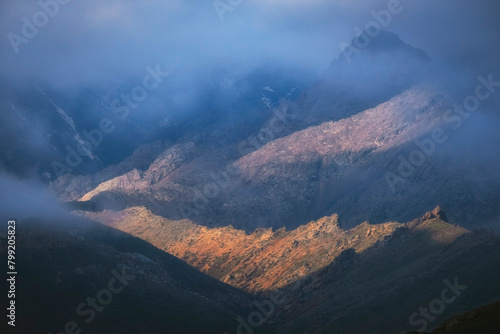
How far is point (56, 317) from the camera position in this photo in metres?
190

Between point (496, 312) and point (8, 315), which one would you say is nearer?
point (496, 312)

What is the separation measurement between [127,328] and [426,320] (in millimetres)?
84841

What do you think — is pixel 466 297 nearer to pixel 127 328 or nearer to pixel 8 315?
pixel 127 328

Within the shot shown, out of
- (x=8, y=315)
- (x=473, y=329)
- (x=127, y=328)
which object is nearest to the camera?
(x=473, y=329)

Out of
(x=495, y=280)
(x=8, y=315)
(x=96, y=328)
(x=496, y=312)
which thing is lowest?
(x=495, y=280)

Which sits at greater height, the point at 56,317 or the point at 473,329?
the point at 56,317

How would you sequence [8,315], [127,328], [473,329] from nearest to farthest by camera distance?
[473,329]
[8,315]
[127,328]

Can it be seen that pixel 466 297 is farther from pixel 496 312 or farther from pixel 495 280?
pixel 496 312

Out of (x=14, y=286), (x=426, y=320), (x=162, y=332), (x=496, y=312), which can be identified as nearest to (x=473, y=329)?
(x=496, y=312)

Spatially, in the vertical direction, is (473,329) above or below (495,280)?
above

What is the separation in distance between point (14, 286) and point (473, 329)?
147679 millimetres

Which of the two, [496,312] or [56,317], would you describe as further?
[56,317]

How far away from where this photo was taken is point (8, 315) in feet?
596

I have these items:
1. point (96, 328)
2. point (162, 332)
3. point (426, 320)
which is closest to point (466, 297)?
point (426, 320)
